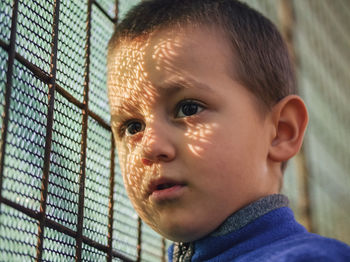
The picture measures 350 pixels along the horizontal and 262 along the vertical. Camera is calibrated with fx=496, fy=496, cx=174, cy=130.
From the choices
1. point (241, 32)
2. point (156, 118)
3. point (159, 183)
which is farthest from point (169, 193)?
point (241, 32)

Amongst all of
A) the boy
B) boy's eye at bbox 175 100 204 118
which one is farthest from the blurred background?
boy's eye at bbox 175 100 204 118

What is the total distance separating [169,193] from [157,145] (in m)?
0.08

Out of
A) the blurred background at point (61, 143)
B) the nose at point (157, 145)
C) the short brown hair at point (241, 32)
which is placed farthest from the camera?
the short brown hair at point (241, 32)

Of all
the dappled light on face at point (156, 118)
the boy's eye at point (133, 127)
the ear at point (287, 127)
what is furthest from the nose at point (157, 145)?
the ear at point (287, 127)

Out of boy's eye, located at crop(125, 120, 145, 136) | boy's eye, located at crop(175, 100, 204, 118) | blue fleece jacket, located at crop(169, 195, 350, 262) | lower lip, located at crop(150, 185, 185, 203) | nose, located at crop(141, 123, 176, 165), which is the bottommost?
blue fleece jacket, located at crop(169, 195, 350, 262)

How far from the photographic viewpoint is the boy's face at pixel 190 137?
32.9 inches

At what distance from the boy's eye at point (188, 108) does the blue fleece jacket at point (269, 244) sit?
0.21 meters

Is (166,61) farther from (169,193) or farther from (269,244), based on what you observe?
(269,244)

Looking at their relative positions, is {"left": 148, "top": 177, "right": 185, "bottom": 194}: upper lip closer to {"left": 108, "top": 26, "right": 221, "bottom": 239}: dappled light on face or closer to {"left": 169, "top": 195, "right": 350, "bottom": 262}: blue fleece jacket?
{"left": 108, "top": 26, "right": 221, "bottom": 239}: dappled light on face

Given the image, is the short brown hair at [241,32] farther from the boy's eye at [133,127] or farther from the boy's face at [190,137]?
the boy's eye at [133,127]

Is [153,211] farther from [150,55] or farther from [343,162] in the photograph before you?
[343,162]

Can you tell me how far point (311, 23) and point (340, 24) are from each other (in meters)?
0.94

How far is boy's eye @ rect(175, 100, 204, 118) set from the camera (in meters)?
0.87

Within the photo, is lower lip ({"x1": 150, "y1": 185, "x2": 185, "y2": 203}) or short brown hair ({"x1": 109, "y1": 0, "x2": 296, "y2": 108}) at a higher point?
short brown hair ({"x1": 109, "y1": 0, "x2": 296, "y2": 108})
